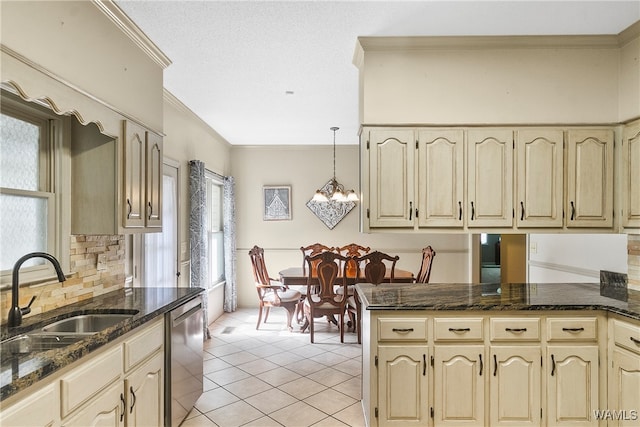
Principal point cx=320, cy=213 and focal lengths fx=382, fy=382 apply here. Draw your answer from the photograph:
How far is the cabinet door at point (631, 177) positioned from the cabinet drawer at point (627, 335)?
774 millimetres

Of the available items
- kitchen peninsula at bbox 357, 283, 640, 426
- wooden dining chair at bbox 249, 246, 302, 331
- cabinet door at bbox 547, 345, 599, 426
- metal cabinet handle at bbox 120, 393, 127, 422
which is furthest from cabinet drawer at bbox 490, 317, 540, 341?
wooden dining chair at bbox 249, 246, 302, 331

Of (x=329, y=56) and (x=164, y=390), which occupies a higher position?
(x=329, y=56)

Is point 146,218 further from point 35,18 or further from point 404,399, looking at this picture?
point 404,399

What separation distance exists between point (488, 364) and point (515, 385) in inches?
8.4

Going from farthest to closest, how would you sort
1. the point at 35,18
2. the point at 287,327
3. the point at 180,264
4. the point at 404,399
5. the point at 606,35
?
the point at 287,327 → the point at 180,264 → the point at 606,35 → the point at 404,399 → the point at 35,18

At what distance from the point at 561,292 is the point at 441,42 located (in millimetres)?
2017

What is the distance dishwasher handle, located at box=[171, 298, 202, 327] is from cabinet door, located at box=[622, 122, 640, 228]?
318cm

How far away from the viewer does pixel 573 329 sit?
2398 mm

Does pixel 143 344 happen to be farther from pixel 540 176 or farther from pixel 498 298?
pixel 540 176

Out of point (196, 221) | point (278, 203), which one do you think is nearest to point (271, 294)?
point (196, 221)

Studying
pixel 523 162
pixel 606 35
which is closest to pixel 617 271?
pixel 523 162

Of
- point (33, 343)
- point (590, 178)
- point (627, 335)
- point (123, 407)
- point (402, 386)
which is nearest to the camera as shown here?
point (33, 343)

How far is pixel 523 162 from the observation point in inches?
110

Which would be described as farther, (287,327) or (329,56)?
(287,327)
